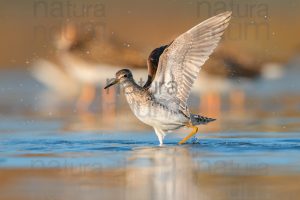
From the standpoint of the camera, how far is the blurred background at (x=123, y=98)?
846 cm

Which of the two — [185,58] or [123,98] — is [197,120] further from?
[123,98]

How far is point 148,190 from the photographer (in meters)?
7.77

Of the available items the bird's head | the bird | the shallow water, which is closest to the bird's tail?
the bird

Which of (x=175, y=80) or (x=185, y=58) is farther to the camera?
(x=175, y=80)

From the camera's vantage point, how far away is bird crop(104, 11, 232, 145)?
10.4 metres

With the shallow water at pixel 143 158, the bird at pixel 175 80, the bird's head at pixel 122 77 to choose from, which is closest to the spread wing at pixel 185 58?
the bird at pixel 175 80

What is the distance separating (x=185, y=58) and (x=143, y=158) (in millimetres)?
1393

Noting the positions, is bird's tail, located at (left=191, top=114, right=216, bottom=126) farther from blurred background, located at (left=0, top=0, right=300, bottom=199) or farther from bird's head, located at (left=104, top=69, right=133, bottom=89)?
bird's head, located at (left=104, top=69, right=133, bottom=89)

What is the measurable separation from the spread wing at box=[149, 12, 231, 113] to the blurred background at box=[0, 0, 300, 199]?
62cm

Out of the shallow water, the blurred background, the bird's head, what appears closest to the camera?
the shallow water

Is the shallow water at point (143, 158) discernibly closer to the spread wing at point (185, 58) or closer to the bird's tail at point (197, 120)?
the bird's tail at point (197, 120)

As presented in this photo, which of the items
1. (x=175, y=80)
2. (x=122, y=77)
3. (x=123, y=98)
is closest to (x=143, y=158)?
(x=175, y=80)

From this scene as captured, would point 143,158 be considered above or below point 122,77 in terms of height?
Result: below

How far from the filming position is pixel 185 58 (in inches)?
412
